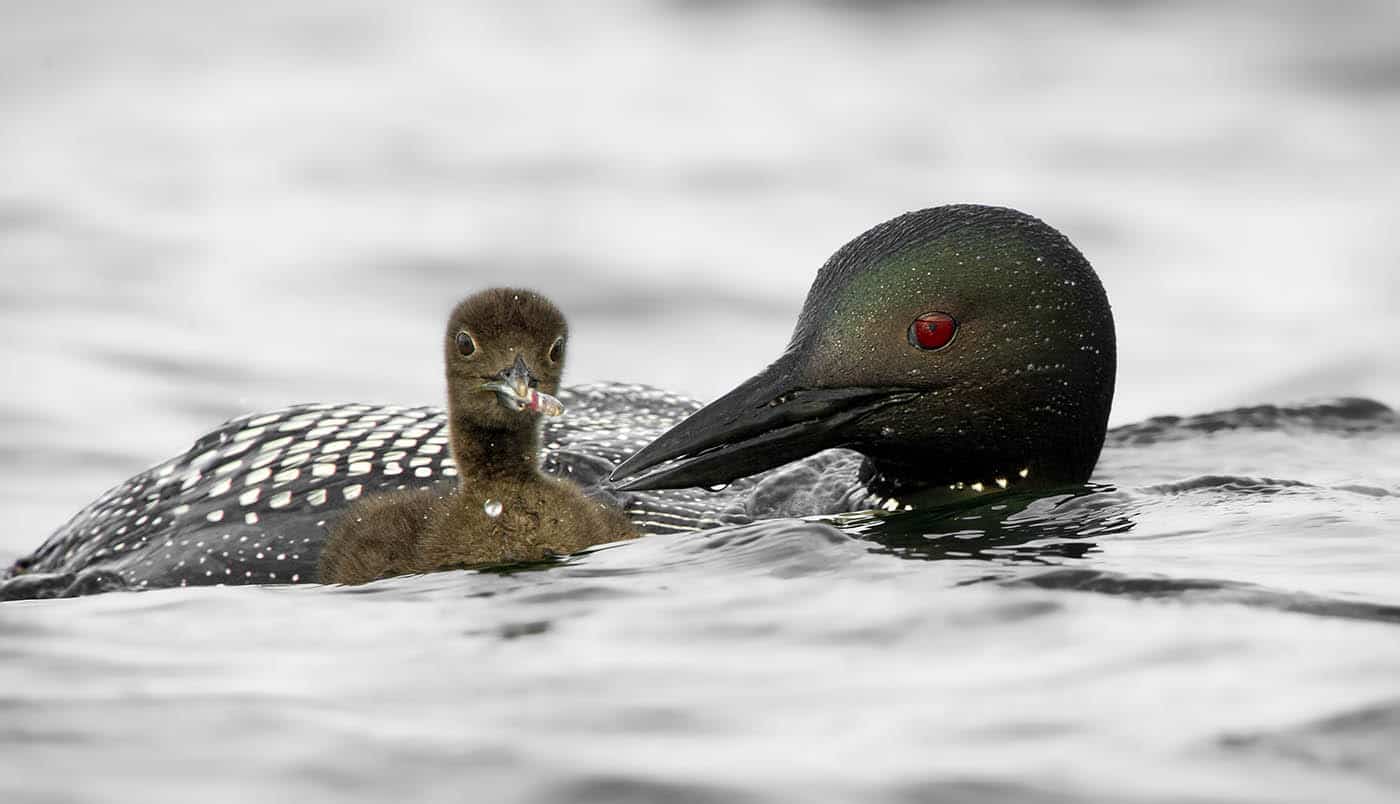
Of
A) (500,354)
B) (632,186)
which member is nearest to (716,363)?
Answer: (632,186)

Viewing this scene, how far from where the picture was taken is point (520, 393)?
13.9 ft

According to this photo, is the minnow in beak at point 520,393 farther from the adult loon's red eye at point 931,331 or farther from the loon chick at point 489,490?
the adult loon's red eye at point 931,331

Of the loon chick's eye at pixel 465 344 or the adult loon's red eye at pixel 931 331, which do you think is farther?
the adult loon's red eye at pixel 931 331

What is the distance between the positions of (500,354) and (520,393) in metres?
0.14

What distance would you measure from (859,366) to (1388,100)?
8.13 metres

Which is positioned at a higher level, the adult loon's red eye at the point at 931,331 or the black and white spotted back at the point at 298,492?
the adult loon's red eye at the point at 931,331

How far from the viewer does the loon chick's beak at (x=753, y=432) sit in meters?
4.58

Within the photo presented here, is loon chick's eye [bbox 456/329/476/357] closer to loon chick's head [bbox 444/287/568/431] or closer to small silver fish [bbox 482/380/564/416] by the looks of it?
loon chick's head [bbox 444/287/568/431]

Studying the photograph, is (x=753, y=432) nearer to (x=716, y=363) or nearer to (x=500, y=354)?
(x=500, y=354)

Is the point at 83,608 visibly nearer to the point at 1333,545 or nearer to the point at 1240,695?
the point at 1240,695

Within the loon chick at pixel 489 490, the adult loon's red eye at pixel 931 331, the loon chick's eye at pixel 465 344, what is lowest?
the loon chick at pixel 489 490

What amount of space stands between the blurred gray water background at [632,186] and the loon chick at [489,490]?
2.72m

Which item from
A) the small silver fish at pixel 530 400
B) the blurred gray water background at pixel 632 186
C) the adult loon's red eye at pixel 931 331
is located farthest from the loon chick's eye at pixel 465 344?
the blurred gray water background at pixel 632 186

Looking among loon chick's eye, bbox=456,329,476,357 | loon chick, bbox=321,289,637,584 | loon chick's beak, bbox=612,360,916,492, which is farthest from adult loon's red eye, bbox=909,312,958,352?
loon chick's eye, bbox=456,329,476,357
